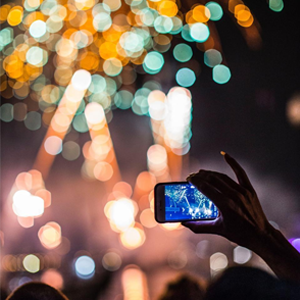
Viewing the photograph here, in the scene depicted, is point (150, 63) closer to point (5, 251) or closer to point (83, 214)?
point (83, 214)

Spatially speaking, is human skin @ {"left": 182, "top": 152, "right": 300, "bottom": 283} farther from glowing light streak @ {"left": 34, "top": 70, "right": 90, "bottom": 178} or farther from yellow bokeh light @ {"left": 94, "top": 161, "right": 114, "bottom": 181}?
yellow bokeh light @ {"left": 94, "top": 161, "right": 114, "bottom": 181}

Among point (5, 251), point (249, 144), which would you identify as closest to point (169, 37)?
point (249, 144)

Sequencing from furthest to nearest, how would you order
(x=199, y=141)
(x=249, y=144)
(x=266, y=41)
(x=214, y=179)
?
(x=199, y=141), (x=249, y=144), (x=266, y=41), (x=214, y=179)

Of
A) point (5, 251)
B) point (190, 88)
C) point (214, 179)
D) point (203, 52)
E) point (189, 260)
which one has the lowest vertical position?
point (189, 260)

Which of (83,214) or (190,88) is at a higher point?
(190,88)

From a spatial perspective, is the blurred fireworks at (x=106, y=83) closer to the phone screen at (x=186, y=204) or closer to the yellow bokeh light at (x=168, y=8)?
the yellow bokeh light at (x=168, y=8)

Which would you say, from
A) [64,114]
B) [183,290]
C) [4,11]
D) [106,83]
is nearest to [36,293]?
[183,290]

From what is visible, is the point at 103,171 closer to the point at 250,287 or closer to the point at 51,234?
the point at 51,234
